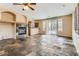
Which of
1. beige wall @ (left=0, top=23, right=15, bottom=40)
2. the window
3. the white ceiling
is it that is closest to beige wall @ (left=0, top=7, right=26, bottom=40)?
beige wall @ (left=0, top=23, right=15, bottom=40)

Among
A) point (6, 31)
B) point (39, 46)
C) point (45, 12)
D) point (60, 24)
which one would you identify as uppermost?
point (45, 12)

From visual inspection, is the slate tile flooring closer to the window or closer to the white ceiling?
the window

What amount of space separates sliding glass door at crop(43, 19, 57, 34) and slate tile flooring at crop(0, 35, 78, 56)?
0.39 feet

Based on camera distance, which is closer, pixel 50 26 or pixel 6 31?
pixel 6 31

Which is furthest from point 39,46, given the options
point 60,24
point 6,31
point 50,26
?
point 6,31

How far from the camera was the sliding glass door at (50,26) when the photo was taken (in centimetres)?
198

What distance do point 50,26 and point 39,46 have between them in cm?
48

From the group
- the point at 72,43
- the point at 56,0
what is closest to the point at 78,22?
the point at 72,43

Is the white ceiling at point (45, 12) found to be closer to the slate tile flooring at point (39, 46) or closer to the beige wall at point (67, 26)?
the beige wall at point (67, 26)

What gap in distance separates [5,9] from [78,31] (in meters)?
1.31

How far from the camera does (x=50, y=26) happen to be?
202 cm

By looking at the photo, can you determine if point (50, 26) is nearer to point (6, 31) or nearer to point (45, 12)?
point (45, 12)

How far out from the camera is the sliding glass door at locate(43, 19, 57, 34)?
1.98m

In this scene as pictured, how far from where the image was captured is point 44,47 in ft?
6.78
